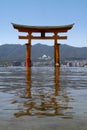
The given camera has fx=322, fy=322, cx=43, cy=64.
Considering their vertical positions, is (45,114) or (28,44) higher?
(28,44)

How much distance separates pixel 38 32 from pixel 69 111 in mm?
51931

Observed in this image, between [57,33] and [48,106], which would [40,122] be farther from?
[57,33]

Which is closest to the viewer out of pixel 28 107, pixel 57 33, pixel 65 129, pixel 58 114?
pixel 65 129

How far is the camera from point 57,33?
186ft

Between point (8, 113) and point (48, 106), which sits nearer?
point (8, 113)

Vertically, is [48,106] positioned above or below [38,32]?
below

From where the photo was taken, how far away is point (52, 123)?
502 cm

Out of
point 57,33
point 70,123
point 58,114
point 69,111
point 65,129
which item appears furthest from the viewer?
point 57,33

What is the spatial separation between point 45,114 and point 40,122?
0.81 meters

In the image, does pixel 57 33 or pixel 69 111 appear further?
pixel 57 33

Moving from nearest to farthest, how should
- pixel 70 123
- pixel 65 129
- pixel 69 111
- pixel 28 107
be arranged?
1. pixel 65 129
2. pixel 70 123
3. pixel 69 111
4. pixel 28 107

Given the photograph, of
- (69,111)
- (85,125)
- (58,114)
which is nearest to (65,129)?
(85,125)

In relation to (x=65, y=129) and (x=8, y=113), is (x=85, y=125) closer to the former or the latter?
(x=65, y=129)

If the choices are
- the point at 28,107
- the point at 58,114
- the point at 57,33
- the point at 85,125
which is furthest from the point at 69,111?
the point at 57,33
